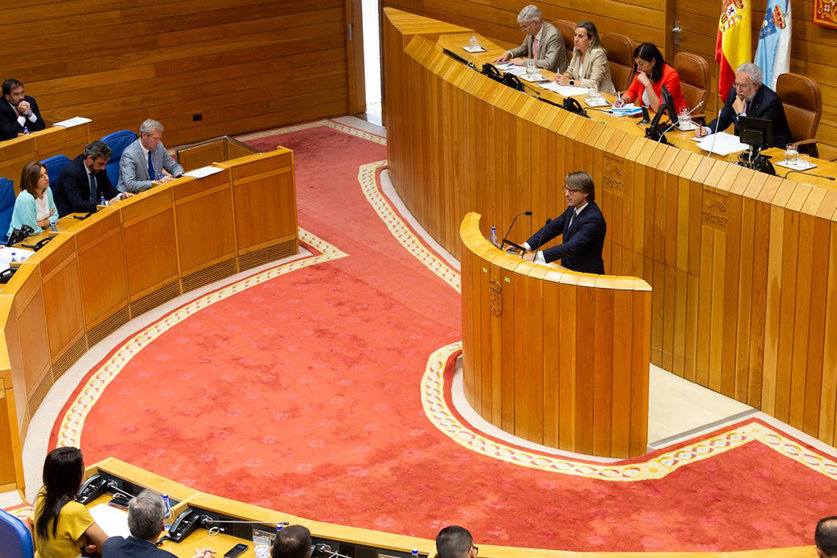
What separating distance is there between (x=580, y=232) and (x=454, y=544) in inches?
122

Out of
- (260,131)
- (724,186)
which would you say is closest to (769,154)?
(724,186)

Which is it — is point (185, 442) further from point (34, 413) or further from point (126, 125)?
point (126, 125)

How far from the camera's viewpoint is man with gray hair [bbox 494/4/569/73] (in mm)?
9414

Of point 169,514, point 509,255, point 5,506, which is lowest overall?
point 5,506

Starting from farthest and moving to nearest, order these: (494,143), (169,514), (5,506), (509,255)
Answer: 1. (494,143)
2. (509,255)
3. (5,506)
4. (169,514)

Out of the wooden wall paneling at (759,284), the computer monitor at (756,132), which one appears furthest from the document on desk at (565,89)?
the wooden wall paneling at (759,284)

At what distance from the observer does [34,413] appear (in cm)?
711

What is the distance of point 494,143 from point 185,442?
316 cm

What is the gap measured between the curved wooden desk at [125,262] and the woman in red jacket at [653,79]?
2.72 m

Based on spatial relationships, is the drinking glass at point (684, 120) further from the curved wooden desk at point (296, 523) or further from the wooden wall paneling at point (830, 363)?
the curved wooden desk at point (296, 523)

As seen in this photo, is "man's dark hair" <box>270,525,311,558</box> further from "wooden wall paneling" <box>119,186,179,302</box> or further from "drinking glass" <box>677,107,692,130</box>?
"wooden wall paneling" <box>119,186,179,302</box>

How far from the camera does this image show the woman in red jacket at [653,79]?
26.7 ft

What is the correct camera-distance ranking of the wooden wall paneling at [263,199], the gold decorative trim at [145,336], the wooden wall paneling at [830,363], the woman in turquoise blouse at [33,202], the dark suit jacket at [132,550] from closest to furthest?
the dark suit jacket at [132,550] → the wooden wall paneling at [830,363] → the gold decorative trim at [145,336] → the woman in turquoise blouse at [33,202] → the wooden wall paneling at [263,199]

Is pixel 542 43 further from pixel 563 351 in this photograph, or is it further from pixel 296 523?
pixel 296 523
